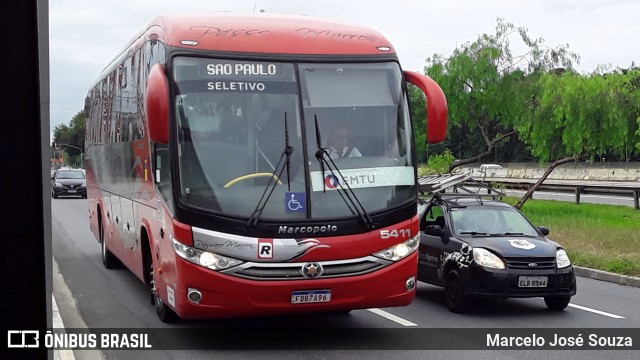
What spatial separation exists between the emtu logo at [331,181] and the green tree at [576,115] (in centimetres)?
2564

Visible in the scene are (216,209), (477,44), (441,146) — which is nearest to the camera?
(216,209)

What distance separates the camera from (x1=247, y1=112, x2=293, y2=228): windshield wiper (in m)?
7.88

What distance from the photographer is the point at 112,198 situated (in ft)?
45.6

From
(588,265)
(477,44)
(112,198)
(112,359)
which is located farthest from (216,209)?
(477,44)

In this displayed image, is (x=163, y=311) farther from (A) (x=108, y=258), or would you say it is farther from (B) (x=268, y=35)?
(A) (x=108, y=258)

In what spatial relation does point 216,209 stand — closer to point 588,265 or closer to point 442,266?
point 442,266

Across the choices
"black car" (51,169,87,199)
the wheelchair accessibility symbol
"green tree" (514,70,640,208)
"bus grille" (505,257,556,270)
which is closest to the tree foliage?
"green tree" (514,70,640,208)

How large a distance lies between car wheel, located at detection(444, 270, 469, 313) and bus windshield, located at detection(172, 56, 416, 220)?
3.02 meters

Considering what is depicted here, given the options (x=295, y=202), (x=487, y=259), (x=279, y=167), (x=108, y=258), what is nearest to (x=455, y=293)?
(x=487, y=259)

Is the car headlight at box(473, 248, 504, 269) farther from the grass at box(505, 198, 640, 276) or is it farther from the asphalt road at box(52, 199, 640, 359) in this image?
the grass at box(505, 198, 640, 276)

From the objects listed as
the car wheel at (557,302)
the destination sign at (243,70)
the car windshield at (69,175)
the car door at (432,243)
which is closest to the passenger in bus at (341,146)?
the destination sign at (243,70)

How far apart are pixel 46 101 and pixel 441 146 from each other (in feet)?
270

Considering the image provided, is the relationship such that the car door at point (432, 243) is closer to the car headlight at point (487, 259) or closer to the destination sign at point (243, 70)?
the car headlight at point (487, 259)

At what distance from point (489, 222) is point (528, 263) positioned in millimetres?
1374
